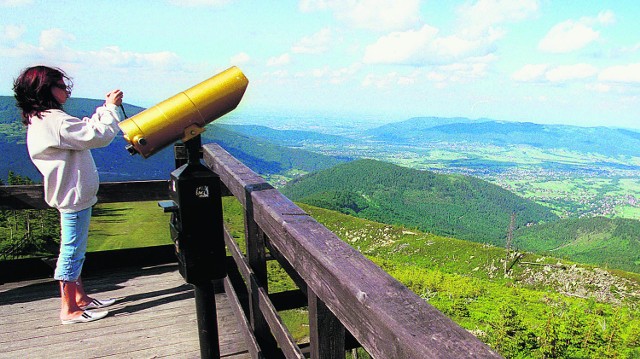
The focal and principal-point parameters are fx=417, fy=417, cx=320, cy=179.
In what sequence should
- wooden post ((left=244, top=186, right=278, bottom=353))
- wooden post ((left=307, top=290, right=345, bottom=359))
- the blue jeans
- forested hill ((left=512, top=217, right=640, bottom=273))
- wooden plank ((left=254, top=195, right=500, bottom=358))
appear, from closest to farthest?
wooden plank ((left=254, top=195, right=500, bottom=358)) → wooden post ((left=307, top=290, right=345, bottom=359)) → wooden post ((left=244, top=186, right=278, bottom=353)) → the blue jeans → forested hill ((left=512, top=217, right=640, bottom=273))

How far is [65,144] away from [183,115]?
4.61 feet

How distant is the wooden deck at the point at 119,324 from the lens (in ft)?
10.1

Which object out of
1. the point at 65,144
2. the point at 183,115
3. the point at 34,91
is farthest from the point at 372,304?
the point at 34,91

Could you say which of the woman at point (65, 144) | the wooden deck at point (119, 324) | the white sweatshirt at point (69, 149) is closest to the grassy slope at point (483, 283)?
the wooden deck at point (119, 324)

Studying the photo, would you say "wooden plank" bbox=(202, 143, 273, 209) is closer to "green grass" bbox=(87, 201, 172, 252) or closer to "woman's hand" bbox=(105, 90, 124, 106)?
"woman's hand" bbox=(105, 90, 124, 106)

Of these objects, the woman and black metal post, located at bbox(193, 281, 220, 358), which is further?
the woman

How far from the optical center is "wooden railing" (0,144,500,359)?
3.32 feet

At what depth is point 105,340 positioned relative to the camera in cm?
319

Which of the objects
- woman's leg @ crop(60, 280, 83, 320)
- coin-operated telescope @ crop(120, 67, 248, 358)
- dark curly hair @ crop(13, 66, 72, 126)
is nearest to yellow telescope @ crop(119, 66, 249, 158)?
coin-operated telescope @ crop(120, 67, 248, 358)

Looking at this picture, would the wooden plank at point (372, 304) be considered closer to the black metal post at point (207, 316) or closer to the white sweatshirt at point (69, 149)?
the black metal post at point (207, 316)

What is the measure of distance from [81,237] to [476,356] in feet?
11.0

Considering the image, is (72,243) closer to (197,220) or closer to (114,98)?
(114,98)

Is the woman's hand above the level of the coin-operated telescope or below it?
above

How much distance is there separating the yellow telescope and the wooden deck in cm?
173
